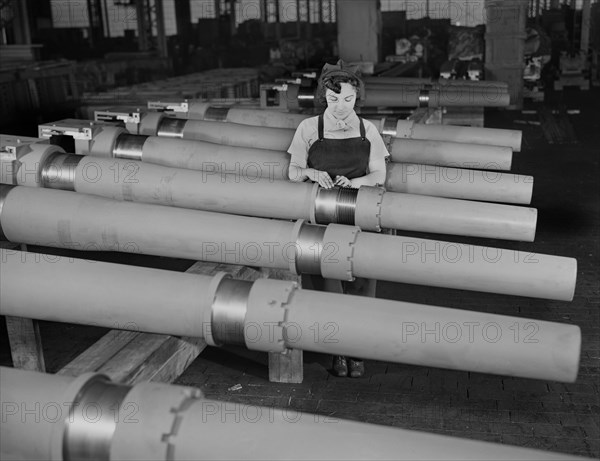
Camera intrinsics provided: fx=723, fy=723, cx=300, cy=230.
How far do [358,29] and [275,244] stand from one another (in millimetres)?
9317

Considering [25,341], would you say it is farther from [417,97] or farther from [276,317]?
[417,97]

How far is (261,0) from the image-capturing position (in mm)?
25312

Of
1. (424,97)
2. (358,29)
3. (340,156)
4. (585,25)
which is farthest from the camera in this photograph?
(585,25)

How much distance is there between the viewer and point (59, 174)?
9.42ft

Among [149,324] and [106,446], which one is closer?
[106,446]

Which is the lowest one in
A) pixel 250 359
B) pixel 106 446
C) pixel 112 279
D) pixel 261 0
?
pixel 250 359

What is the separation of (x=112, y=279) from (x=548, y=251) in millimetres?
4424

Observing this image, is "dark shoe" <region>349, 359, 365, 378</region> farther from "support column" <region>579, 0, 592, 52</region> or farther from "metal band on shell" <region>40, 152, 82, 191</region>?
"support column" <region>579, 0, 592, 52</region>

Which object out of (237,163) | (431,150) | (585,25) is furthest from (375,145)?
(585,25)

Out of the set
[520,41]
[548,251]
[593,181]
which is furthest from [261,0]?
[548,251]

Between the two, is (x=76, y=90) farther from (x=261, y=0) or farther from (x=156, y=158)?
(x=261, y=0)

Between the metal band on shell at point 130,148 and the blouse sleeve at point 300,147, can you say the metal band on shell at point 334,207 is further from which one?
the metal band on shell at point 130,148

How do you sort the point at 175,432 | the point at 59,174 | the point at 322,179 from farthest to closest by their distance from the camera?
the point at 322,179 → the point at 59,174 → the point at 175,432

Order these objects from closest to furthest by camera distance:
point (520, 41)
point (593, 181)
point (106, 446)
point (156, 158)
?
point (106, 446) < point (156, 158) < point (593, 181) < point (520, 41)
